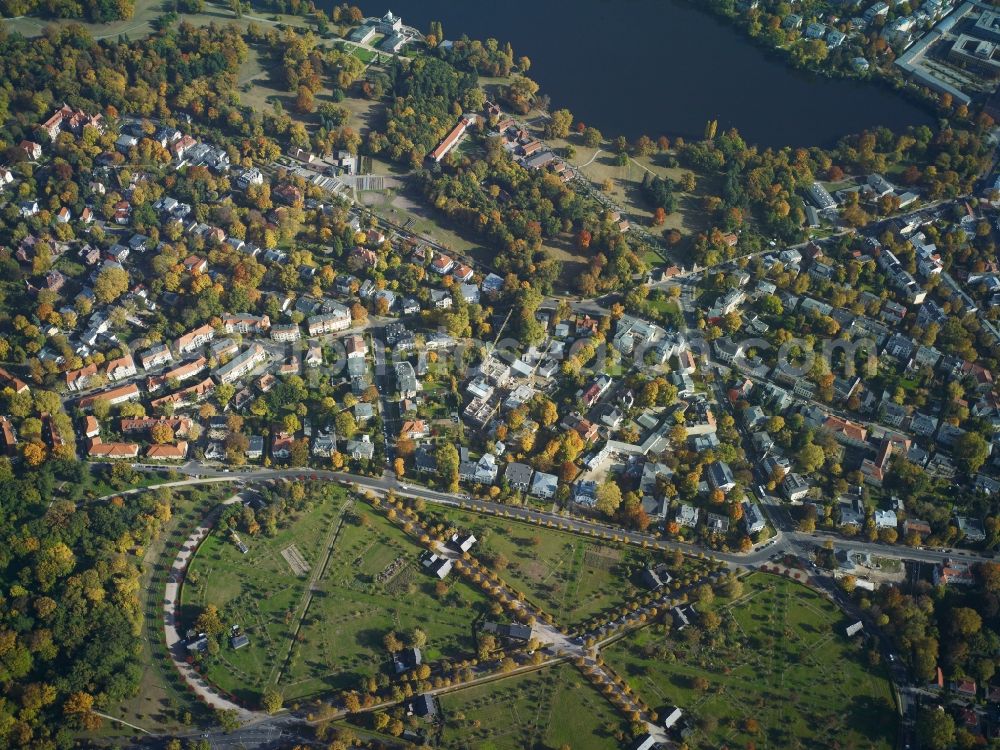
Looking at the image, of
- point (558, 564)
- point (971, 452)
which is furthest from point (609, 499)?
point (971, 452)

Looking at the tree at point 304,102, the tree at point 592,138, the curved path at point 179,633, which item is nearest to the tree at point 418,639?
the curved path at point 179,633

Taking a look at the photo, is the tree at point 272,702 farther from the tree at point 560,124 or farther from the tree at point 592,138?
the tree at point 592,138

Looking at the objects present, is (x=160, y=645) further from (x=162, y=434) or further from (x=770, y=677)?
(x=770, y=677)

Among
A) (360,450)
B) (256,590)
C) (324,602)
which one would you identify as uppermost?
(360,450)

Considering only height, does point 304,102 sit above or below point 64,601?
above

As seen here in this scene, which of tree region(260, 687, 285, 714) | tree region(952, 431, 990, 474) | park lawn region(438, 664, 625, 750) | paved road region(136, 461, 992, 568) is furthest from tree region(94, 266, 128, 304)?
tree region(952, 431, 990, 474)

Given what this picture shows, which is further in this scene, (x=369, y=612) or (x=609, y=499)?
(x=609, y=499)

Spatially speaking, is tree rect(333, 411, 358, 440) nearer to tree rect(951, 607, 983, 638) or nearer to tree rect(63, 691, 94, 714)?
tree rect(63, 691, 94, 714)
